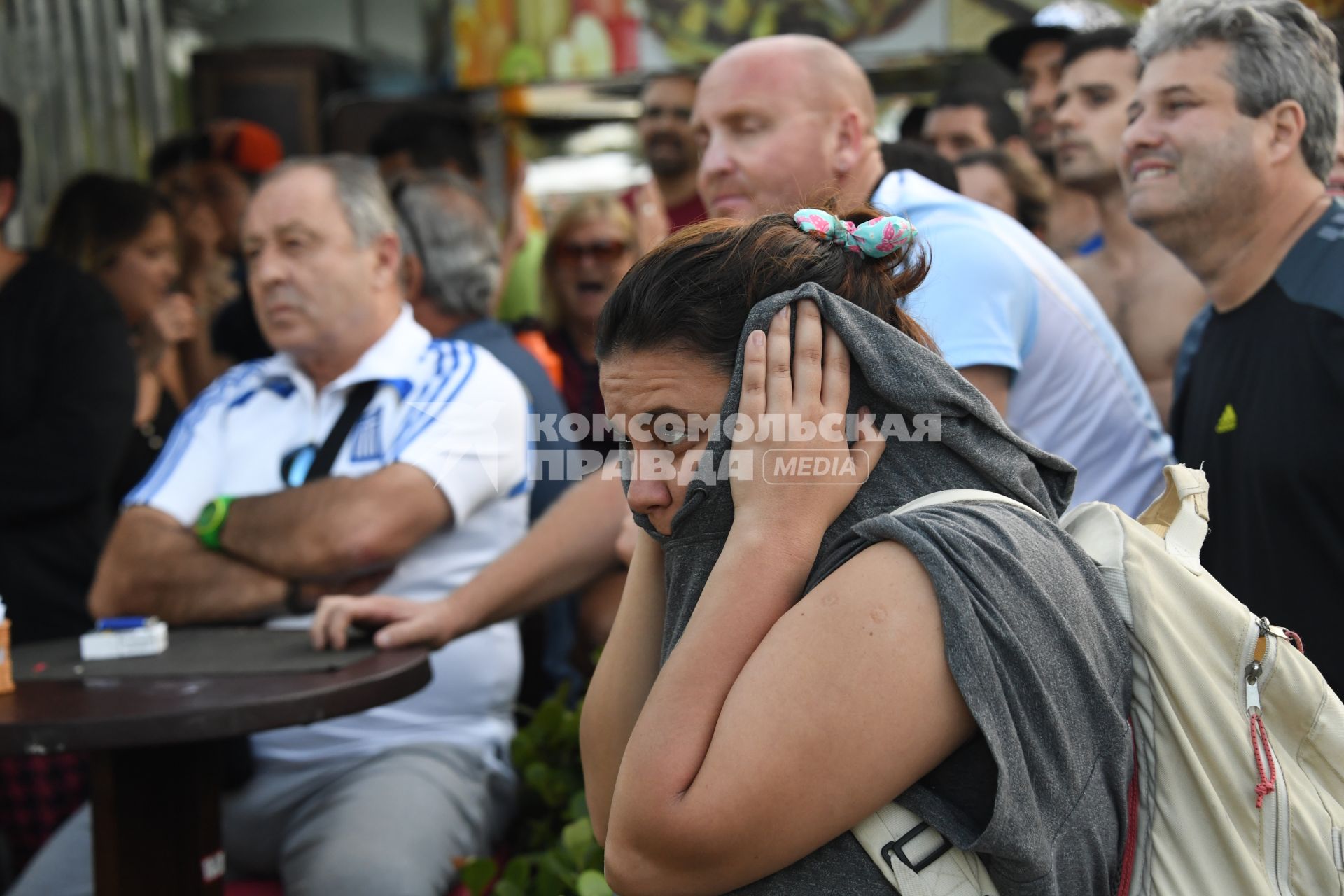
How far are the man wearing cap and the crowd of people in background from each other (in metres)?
0.11

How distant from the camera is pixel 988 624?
1242 mm

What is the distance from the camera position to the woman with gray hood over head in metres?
1.23

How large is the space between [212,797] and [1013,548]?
70.3 inches

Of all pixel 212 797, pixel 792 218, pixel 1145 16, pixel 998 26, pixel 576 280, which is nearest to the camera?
pixel 792 218

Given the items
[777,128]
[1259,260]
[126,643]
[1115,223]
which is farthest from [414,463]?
[1115,223]

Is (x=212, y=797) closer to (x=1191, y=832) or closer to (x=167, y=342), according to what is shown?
(x=1191, y=832)

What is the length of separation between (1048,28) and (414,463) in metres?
3.49

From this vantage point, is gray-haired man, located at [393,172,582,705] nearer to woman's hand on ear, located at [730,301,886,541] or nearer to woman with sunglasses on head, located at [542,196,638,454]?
woman with sunglasses on head, located at [542,196,638,454]

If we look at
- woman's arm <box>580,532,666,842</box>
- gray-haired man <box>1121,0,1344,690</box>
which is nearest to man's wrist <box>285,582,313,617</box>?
woman's arm <box>580,532,666,842</box>

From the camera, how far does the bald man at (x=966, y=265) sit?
2.47 meters

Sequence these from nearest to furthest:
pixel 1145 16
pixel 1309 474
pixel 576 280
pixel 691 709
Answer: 1. pixel 691 709
2. pixel 1309 474
3. pixel 1145 16
4. pixel 576 280

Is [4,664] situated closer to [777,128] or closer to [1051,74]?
[777,128]

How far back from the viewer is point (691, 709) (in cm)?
130

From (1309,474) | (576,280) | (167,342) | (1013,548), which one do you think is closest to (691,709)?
(1013,548)
